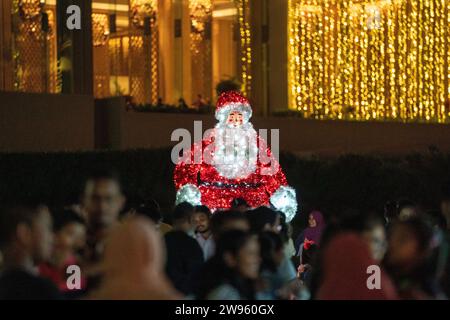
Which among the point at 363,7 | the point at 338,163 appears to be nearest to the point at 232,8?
the point at 363,7

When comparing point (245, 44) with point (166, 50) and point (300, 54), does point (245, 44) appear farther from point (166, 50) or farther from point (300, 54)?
point (166, 50)

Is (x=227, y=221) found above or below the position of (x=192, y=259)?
above

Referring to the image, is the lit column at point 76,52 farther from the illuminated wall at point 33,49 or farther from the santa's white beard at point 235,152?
the santa's white beard at point 235,152

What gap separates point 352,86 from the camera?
2303 cm

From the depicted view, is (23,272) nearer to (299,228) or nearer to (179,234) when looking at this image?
(179,234)

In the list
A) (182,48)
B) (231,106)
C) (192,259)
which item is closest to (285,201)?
(231,106)

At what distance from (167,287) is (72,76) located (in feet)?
46.8

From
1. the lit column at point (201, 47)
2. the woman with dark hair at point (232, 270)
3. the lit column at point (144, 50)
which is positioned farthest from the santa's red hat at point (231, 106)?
the lit column at point (201, 47)

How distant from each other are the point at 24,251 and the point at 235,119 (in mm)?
6869

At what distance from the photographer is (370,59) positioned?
75.7 ft

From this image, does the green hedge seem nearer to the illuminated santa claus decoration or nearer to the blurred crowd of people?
the illuminated santa claus decoration

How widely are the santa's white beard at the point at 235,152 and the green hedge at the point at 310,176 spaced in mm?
4611

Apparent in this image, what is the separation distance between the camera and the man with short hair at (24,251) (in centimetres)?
528

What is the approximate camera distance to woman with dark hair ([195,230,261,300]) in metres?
6.00
